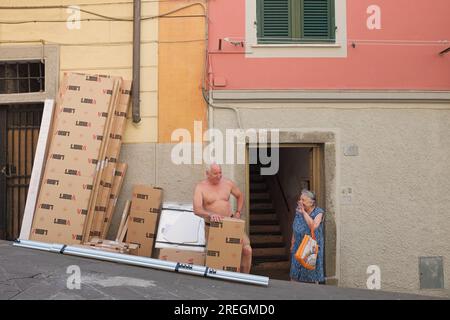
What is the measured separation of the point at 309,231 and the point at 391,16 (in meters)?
3.78

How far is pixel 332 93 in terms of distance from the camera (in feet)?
24.5

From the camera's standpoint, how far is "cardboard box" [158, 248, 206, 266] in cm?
686

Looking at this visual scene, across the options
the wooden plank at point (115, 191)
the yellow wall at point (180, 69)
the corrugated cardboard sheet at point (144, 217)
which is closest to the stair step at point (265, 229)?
the corrugated cardboard sheet at point (144, 217)

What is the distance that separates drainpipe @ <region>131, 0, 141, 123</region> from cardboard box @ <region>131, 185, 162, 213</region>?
3.43 feet

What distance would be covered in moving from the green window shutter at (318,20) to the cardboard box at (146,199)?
127 inches

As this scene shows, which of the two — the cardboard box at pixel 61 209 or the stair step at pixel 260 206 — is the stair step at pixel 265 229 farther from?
the cardboard box at pixel 61 209

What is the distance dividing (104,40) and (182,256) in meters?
3.47

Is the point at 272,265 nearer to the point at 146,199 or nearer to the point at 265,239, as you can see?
the point at 265,239

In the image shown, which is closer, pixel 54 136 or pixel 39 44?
pixel 54 136

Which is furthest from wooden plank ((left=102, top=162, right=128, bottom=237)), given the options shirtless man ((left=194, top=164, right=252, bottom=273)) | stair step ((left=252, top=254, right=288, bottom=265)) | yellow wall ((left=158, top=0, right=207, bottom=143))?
stair step ((left=252, top=254, right=288, bottom=265))
